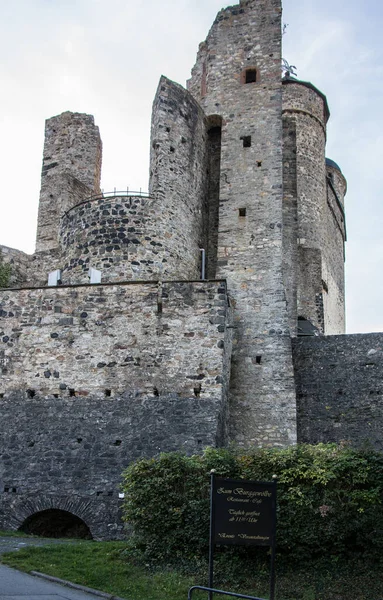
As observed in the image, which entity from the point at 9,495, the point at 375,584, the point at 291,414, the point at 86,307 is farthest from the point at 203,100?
the point at 375,584

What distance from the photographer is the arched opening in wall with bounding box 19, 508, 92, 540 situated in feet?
51.0

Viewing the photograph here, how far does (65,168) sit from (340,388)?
13452mm

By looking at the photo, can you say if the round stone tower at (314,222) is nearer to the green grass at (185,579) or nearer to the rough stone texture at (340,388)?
the rough stone texture at (340,388)

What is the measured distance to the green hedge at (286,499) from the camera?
11578 millimetres

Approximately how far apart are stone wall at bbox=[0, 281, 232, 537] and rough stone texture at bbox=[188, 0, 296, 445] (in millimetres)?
1521

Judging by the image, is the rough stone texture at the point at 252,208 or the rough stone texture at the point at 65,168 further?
the rough stone texture at the point at 65,168

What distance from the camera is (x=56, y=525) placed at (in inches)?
631

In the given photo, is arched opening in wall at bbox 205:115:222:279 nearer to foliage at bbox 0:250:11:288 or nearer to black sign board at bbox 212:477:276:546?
foliage at bbox 0:250:11:288

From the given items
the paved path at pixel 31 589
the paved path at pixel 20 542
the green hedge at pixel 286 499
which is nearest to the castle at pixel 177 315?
the paved path at pixel 20 542

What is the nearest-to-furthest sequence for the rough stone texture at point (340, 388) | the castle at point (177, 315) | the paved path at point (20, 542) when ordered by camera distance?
the paved path at point (20, 542), the castle at point (177, 315), the rough stone texture at point (340, 388)

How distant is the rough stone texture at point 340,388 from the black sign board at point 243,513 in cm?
805

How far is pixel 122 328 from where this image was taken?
1719cm

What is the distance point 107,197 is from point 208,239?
→ 12.4 ft

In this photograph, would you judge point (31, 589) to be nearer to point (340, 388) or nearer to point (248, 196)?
point (340, 388)
